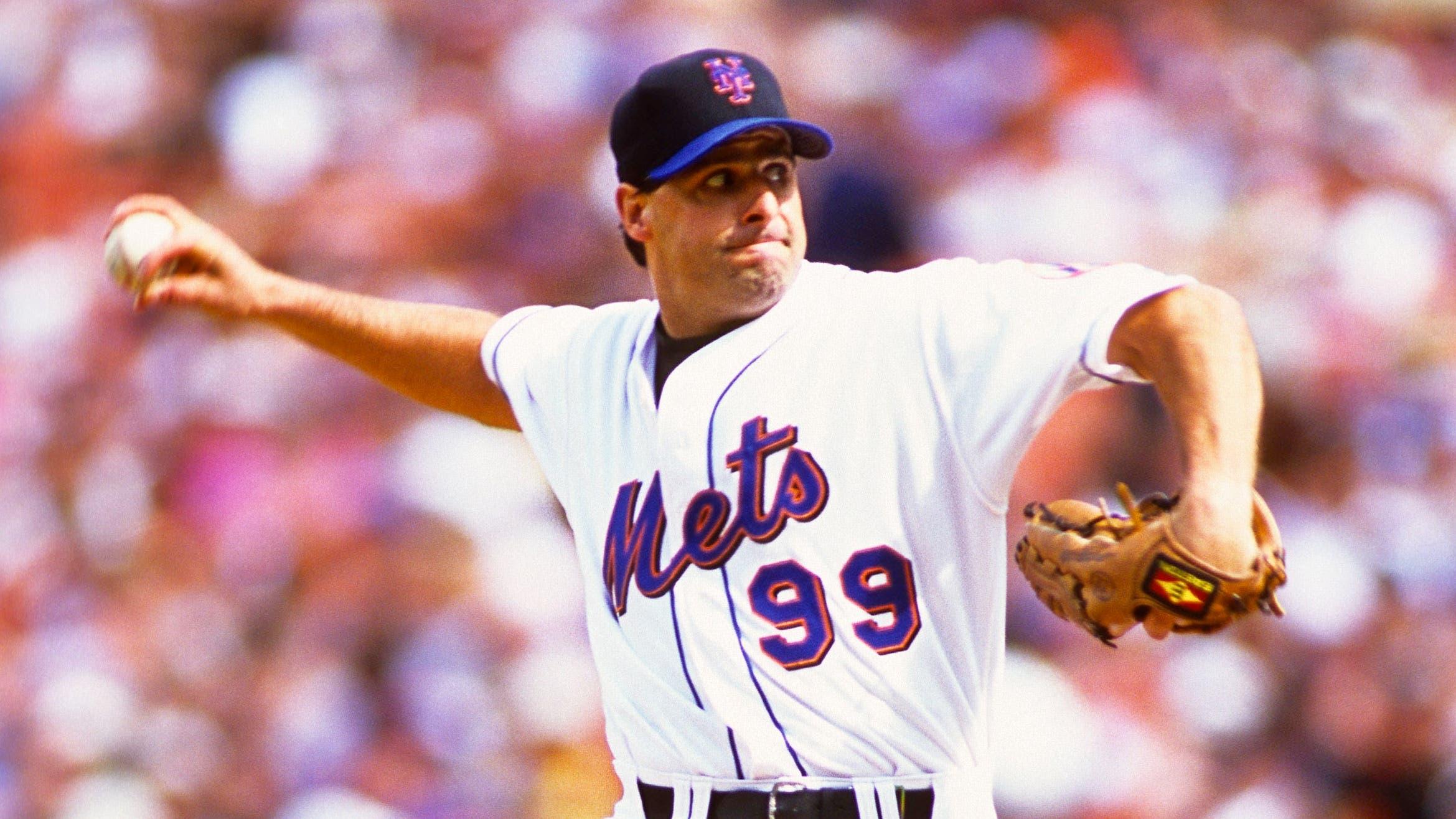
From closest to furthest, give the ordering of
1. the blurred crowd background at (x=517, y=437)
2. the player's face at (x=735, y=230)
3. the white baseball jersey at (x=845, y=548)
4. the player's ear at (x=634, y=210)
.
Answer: the white baseball jersey at (x=845, y=548)
the player's face at (x=735, y=230)
the player's ear at (x=634, y=210)
the blurred crowd background at (x=517, y=437)

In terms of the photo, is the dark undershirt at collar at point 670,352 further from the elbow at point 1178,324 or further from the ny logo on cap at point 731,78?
the elbow at point 1178,324

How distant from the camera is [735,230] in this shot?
99.4 inches

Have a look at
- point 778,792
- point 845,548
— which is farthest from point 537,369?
point 778,792

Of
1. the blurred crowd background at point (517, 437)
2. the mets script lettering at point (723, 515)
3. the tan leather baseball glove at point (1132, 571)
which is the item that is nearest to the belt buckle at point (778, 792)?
the mets script lettering at point (723, 515)

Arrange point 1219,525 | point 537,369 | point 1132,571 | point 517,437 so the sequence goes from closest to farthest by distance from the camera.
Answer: point 1219,525 < point 1132,571 < point 537,369 < point 517,437

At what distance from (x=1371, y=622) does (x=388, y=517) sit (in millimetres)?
2812

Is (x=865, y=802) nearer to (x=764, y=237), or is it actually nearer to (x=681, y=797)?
(x=681, y=797)

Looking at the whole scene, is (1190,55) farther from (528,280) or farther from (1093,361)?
(1093,361)

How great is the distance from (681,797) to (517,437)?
2960 mm

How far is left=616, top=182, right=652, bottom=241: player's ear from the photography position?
269 cm

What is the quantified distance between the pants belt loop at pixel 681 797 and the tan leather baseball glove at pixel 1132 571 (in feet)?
1.88

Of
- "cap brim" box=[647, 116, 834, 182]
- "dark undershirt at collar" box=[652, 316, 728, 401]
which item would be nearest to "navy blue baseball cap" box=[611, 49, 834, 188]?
"cap brim" box=[647, 116, 834, 182]

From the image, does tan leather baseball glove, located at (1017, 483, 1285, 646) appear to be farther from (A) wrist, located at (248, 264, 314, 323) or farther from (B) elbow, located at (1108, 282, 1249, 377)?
(A) wrist, located at (248, 264, 314, 323)

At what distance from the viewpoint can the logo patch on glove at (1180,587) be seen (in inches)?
74.0
